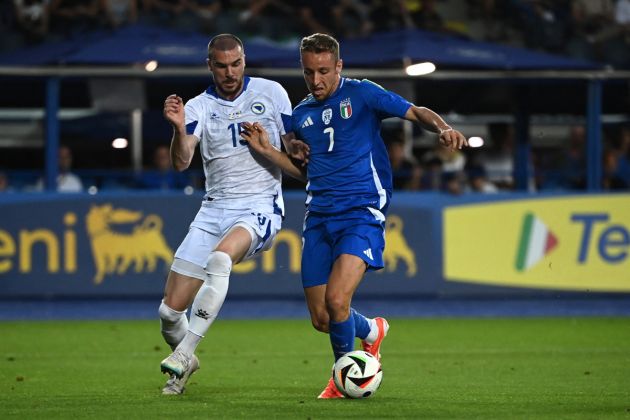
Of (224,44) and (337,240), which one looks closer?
(337,240)

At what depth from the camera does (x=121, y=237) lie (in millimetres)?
17422

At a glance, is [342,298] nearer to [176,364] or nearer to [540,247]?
[176,364]

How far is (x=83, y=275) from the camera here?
17.4 metres

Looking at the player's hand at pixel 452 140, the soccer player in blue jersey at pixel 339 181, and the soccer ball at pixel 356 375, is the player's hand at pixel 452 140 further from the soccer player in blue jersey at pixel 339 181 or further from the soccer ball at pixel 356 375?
the soccer ball at pixel 356 375

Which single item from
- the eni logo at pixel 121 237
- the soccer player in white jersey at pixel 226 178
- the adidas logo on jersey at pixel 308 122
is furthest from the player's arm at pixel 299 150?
the eni logo at pixel 121 237

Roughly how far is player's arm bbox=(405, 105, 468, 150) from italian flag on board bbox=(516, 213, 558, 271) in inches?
370

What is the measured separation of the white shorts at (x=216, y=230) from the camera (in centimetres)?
936

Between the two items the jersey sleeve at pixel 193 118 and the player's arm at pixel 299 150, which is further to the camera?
the jersey sleeve at pixel 193 118

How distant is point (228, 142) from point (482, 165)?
1105 cm

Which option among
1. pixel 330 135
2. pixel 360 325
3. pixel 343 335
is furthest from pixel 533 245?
pixel 343 335

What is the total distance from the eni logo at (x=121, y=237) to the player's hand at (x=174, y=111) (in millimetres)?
8554

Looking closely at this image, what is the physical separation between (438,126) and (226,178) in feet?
5.73

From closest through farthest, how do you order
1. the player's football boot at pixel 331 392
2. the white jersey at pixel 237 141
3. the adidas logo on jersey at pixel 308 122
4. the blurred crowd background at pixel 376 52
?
the player's football boot at pixel 331 392 < the adidas logo on jersey at pixel 308 122 < the white jersey at pixel 237 141 < the blurred crowd background at pixel 376 52

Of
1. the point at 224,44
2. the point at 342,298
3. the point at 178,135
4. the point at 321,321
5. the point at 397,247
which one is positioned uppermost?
the point at 224,44
